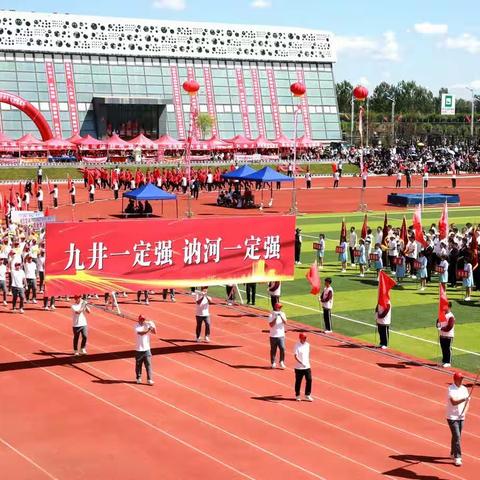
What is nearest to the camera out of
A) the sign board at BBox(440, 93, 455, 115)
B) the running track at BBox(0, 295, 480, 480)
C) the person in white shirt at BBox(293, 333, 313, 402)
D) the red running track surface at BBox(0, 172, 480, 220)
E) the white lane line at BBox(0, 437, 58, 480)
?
the white lane line at BBox(0, 437, 58, 480)

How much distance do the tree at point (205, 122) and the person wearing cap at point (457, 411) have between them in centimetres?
8492

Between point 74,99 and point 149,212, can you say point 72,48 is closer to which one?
point 74,99

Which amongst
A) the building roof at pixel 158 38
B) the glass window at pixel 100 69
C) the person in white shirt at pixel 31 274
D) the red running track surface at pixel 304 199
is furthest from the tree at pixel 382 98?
the person in white shirt at pixel 31 274

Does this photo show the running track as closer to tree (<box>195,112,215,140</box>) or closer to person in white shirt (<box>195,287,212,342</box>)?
person in white shirt (<box>195,287,212,342</box>)

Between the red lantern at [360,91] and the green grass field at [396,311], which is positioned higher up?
the red lantern at [360,91]

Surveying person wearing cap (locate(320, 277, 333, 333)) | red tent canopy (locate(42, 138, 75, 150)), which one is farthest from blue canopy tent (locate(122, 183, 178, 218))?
red tent canopy (locate(42, 138, 75, 150))

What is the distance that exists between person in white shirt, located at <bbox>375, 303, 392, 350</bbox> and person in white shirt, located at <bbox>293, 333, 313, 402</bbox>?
15.3ft

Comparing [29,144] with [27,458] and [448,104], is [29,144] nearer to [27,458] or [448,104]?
[27,458]

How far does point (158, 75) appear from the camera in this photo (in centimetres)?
10269

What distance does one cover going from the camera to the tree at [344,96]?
166625 millimetres

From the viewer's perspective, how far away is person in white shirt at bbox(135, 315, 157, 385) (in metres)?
19.0

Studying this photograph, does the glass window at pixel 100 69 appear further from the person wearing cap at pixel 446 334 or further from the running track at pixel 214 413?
the person wearing cap at pixel 446 334

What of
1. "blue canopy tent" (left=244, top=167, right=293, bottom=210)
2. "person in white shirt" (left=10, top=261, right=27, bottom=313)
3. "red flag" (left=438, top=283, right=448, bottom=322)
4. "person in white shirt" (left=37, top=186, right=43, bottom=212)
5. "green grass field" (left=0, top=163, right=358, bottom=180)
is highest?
"green grass field" (left=0, top=163, right=358, bottom=180)

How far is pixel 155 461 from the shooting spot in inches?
592
